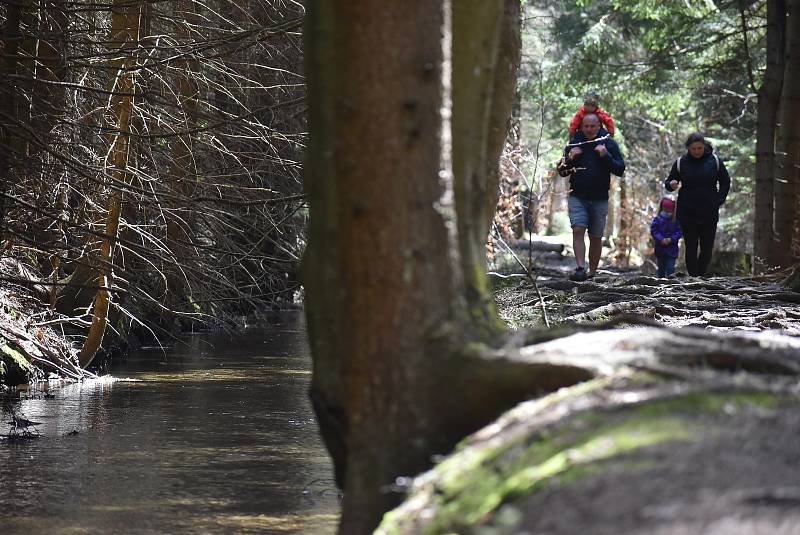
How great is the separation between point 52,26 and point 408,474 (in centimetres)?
844

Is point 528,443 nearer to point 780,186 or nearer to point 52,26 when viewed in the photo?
point 52,26

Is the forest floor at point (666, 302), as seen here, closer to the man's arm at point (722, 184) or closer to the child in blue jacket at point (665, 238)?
the man's arm at point (722, 184)

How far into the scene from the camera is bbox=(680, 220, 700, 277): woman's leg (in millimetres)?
14978

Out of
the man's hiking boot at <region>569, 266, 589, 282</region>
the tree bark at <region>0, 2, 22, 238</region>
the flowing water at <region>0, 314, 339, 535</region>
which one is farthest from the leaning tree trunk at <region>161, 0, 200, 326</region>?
the man's hiking boot at <region>569, 266, 589, 282</region>

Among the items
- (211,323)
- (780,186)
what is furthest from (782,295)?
(211,323)

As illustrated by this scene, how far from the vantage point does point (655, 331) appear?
15.2 ft

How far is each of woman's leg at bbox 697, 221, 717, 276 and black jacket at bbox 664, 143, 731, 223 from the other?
15cm

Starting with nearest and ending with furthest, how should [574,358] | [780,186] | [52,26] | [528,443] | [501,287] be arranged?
[528,443], [574,358], [52,26], [501,287], [780,186]

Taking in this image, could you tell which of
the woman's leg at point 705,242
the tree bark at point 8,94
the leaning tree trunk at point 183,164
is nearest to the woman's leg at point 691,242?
the woman's leg at point 705,242

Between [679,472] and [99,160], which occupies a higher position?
[99,160]

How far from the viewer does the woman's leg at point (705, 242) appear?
48.7 ft

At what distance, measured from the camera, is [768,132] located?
1736 cm

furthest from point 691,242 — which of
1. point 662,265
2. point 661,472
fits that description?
point 661,472

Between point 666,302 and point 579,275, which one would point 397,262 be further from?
point 579,275
